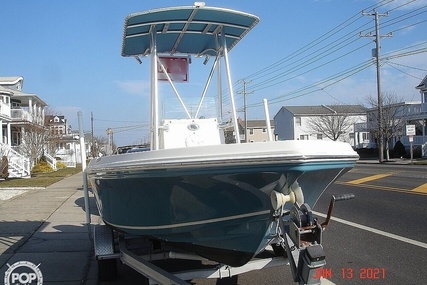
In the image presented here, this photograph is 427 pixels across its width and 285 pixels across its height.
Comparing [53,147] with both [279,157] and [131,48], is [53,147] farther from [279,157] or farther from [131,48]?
[279,157]

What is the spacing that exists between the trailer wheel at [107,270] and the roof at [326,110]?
53.2m

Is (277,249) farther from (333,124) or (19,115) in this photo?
(333,124)

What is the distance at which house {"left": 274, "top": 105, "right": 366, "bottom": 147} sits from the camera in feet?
185

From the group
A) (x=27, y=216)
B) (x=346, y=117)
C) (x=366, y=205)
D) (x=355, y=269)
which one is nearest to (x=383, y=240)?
(x=355, y=269)

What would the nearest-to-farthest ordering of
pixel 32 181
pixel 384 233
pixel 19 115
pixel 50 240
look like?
pixel 384 233
pixel 50 240
pixel 32 181
pixel 19 115

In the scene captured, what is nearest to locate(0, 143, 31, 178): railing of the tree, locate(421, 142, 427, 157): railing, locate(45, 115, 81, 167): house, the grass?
the grass

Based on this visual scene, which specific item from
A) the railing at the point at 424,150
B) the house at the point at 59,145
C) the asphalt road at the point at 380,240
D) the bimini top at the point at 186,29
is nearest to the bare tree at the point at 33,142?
the house at the point at 59,145

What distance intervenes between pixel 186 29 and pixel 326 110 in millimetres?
58002

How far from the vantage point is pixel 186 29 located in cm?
701

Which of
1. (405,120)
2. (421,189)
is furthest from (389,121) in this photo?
(421,189)

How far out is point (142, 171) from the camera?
171 inches

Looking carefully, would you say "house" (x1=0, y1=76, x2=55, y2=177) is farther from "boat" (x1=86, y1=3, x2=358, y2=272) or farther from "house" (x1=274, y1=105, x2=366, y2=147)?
"house" (x1=274, y1=105, x2=366, y2=147)

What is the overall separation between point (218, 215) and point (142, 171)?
81cm

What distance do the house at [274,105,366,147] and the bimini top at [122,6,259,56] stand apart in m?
46.2
